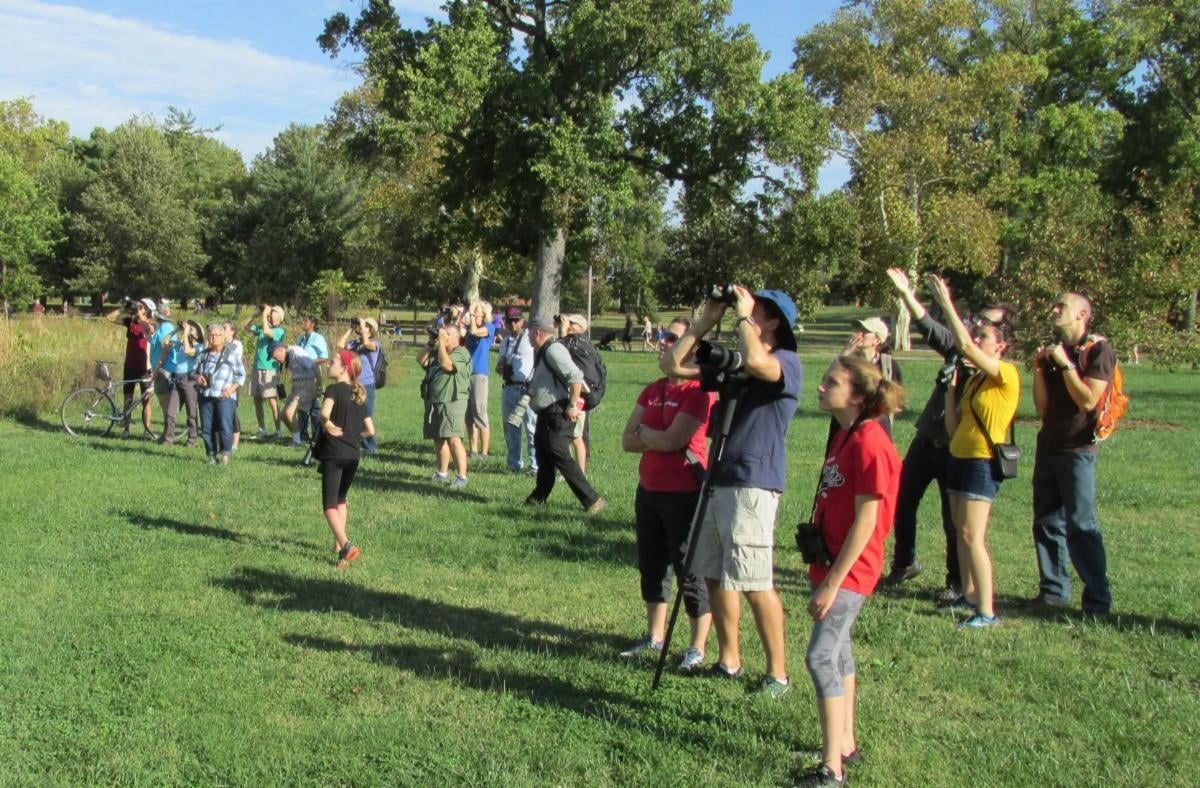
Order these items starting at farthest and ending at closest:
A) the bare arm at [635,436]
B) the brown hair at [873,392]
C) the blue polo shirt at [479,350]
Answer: the blue polo shirt at [479,350]
the bare arm at [635,436]
the brown hair at [873,392]

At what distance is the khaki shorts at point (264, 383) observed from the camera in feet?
45.3

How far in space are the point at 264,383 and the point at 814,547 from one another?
11158 mm

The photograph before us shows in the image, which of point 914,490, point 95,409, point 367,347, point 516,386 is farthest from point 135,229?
point 914,490

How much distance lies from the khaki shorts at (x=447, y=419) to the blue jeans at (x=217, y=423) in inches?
114

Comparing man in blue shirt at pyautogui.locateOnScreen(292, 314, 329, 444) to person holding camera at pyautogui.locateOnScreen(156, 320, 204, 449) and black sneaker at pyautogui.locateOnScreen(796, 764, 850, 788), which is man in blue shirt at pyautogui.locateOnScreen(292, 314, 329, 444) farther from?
black sneaker at pyautogui.locateOnScreen(796, 764, 850, 788)

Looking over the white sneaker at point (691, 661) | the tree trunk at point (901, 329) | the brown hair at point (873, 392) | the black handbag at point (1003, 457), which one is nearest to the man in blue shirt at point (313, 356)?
the white sneaker at point (691, 661)

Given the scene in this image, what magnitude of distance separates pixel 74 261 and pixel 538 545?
178ft

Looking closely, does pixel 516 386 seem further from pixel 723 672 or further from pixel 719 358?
pixel 719 358

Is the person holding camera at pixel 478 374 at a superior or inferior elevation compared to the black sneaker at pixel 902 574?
superior

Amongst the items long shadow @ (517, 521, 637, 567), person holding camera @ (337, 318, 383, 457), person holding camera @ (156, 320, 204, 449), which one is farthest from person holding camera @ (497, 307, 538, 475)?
person holding camera @ (156, 320, 204, 449)

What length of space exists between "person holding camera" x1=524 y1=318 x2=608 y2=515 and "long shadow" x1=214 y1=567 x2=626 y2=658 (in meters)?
2.67

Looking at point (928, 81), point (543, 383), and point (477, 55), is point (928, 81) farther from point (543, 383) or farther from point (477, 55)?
point (543, 383)

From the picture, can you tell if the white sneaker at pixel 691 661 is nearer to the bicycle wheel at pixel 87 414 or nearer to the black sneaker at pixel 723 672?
the black sneaker at pixel 723 672

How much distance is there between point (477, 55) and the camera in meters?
26.6
